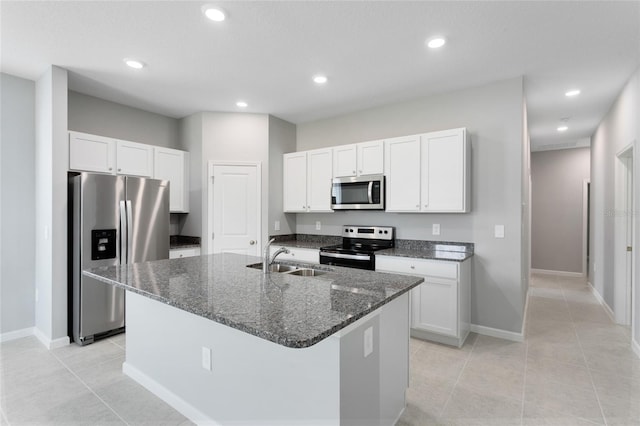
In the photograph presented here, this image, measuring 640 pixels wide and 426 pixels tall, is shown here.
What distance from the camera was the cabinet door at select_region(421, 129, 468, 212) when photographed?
3385 mm

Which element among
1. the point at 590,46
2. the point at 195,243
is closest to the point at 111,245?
the point at 195,243

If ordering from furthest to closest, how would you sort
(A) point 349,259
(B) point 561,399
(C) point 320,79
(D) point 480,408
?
(A) point 349,259 < (C) point 320,79 < (B) point 561,399 < (D) point 480,408

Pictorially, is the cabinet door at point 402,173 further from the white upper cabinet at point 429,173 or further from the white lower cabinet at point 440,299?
the white lower cabinet at point 440,299

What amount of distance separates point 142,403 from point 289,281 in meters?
1.40

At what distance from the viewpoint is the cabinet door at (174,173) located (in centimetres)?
434

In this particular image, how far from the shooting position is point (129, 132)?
4383 millimetres

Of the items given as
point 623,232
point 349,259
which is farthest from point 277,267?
point 623,232

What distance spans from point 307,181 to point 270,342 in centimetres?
316

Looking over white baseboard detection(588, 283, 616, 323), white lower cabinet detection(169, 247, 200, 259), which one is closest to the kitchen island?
white lower cabinet detection(169, 247, 200, 259)

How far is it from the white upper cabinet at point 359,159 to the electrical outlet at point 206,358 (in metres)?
2.76

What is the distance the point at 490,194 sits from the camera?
3496 millimetres

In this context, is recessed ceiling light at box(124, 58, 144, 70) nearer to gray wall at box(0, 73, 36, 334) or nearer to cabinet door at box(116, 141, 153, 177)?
cabinet door at box(116, 141, 153, 177)

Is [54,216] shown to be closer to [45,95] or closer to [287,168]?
[45,95]

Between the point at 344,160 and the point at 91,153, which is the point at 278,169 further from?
the point at 91,153
